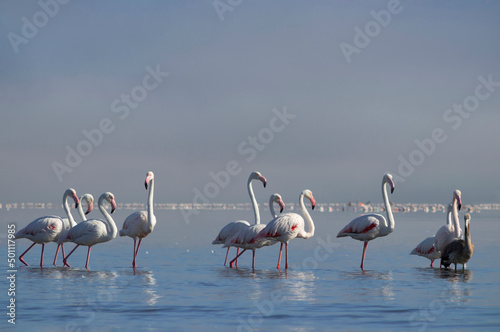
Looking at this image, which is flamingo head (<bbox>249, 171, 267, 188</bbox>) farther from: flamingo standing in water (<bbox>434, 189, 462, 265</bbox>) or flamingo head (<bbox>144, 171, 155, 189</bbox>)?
flamingo standing in water (<bbox>434, 189, 462, 265</bbox>)

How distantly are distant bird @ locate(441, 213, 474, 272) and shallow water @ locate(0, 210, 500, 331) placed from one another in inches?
11.3

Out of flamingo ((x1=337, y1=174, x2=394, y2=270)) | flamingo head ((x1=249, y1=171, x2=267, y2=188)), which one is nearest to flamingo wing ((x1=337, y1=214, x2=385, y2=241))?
flamingo ((x1=337, y1=174, x2=394, y2=270))

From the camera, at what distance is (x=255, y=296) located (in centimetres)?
1120

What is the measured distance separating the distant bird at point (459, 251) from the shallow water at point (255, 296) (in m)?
0.29

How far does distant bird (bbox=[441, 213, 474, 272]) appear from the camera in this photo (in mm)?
14875

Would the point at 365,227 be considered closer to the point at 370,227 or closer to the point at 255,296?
the point at 370,227

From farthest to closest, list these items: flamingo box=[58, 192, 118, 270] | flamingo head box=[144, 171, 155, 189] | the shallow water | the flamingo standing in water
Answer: flamingo head box=[144, 171, 155, 189] → flamingo box=[58, 192, 118, 270] → the flamingo standing in water → the shallow water

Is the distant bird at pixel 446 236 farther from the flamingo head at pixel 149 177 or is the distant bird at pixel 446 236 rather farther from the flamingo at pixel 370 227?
the flamingo head at pixel 149 177

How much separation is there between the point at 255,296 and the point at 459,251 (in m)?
5.90

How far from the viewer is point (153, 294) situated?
11.4 metres

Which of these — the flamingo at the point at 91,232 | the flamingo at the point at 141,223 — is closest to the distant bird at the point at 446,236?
the flamingo at the point at 141,223

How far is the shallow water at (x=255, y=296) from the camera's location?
29.7 ft

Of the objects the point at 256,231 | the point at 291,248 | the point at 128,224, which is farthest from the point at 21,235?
the point at 291,248

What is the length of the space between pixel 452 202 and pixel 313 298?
6.82 metres
